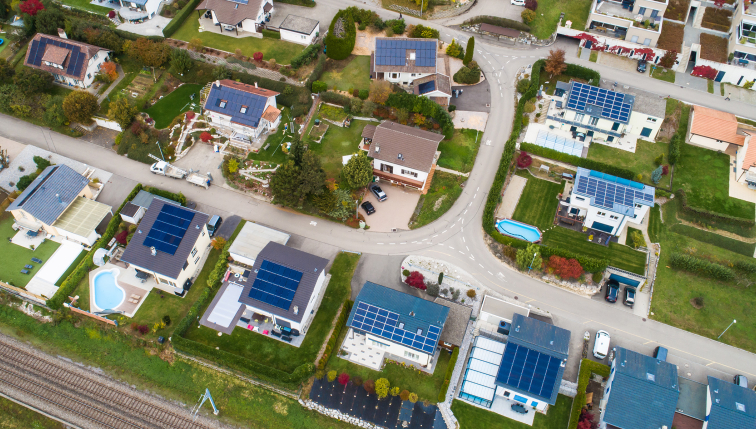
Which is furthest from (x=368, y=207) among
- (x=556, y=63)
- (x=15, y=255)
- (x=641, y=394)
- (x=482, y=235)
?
(x=15, y=255)

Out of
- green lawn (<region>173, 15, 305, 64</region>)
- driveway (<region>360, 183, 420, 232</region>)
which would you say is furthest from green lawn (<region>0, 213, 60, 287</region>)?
green lawn (<region>173, 15, 305, 64</region>)

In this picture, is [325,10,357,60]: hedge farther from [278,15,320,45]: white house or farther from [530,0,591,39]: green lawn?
[530,0,591,39]: green lawn

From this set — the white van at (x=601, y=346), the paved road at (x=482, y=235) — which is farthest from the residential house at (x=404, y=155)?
the white van at (x=601, y=346)

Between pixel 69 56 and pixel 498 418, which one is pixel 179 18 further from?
pixel 498 418

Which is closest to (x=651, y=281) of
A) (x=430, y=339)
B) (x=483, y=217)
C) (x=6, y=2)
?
(x=483, y=217)

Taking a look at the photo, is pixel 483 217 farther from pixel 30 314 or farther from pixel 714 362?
pixel 30 314

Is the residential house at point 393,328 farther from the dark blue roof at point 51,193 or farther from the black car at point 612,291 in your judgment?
the dark blue roof at point 51,193

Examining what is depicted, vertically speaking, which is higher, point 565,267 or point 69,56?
point 69,56
